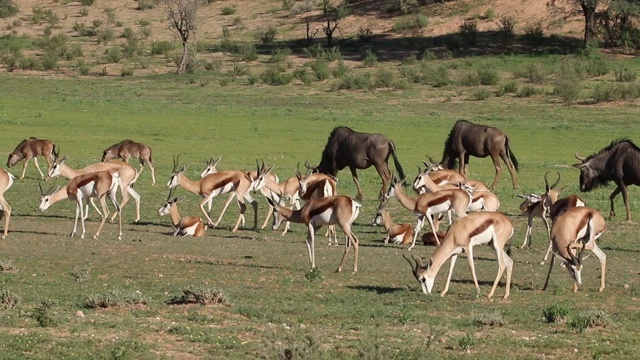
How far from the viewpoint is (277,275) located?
51.1 feet

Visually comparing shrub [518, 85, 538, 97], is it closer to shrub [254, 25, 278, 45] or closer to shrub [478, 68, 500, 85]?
shrub [478, 68, 500, 85]

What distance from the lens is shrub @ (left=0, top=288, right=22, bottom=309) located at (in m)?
12.3

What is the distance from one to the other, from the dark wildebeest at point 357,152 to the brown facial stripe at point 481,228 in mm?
10949

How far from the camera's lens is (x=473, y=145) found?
1091 inches

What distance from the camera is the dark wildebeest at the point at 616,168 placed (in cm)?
2206

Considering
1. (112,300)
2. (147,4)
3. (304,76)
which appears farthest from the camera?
(147,4)

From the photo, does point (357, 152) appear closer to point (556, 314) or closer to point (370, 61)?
point (556, 314)

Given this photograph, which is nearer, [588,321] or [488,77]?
[588,321]

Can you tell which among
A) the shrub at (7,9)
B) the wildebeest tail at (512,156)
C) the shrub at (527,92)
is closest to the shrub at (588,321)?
the wildebeest tail at (512,156)

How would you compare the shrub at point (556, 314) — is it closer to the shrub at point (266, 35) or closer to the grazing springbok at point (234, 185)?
the grazing springbok at point (234, 185)

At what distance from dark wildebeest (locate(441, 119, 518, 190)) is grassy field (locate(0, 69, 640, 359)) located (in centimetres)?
76

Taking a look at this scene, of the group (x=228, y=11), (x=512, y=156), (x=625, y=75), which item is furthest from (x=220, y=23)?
(x=512, y=156)

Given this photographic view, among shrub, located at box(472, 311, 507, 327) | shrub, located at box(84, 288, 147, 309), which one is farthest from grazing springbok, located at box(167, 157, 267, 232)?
shrub, located at box(472, 311, 507, 327)

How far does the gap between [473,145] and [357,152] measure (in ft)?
12.3
